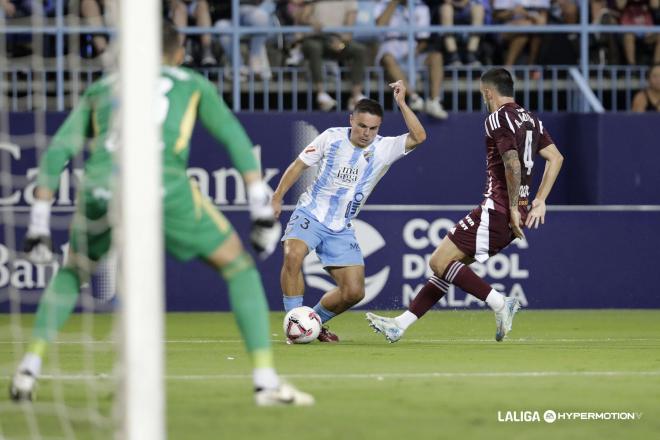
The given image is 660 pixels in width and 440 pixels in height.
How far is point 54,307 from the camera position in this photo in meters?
6.90

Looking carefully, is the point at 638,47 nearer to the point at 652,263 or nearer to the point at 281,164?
the point at 652,263

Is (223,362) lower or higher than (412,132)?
lower

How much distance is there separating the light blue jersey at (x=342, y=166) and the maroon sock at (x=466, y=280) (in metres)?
0.85

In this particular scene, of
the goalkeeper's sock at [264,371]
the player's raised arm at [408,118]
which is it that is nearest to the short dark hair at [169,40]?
→ the goalkeeper's sock at [264,371]

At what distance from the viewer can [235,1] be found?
15.5 m

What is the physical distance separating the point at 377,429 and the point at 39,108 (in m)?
9.95

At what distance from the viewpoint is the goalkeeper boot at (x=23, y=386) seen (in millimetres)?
6746

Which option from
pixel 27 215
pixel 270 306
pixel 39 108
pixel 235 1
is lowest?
pixel 270 306

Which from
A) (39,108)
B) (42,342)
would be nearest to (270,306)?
(39,108)

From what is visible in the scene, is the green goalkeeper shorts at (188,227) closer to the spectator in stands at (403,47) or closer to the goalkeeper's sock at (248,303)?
the goalkeeper's sock at (248,303)

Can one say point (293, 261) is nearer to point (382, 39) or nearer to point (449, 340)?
point (449, 340)

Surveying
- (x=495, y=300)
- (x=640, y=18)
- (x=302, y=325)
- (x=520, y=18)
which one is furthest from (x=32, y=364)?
(x=640, y=18)

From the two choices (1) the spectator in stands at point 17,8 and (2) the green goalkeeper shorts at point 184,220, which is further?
(1) the spectator in stands at point 17,8

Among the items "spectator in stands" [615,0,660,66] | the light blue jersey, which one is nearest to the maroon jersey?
the light blue jersey
